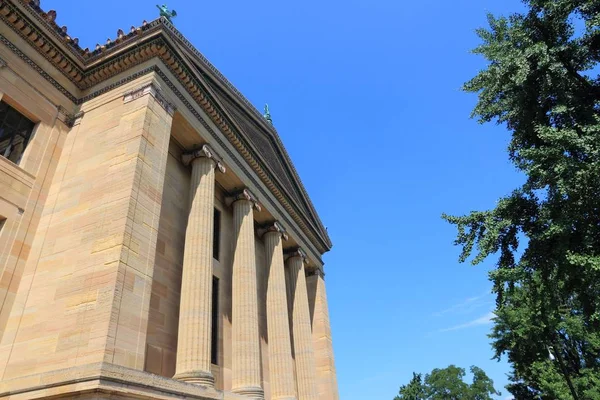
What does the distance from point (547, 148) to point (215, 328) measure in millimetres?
14695

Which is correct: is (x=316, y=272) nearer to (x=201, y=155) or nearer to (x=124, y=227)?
(x=201, y=155)

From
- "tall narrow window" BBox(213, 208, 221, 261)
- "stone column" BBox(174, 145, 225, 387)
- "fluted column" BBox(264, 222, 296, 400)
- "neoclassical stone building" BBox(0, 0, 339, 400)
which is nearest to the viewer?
"neoclassical stone building" BBox(0, 0, 339, 400)

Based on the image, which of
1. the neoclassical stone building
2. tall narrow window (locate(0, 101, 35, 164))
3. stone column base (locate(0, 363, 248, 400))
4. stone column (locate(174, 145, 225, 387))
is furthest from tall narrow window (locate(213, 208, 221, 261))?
stone column base (locate(0, 363, 248, 400))

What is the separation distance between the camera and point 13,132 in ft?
47.0

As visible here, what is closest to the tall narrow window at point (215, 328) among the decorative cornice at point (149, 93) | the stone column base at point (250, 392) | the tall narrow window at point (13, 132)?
the stone column base at point (250, 392)

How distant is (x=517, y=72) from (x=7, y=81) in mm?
17637

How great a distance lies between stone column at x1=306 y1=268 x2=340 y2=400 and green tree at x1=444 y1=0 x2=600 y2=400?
600 inches

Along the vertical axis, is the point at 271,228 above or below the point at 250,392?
above

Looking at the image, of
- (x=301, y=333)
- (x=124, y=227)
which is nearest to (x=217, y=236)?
(x=124, y=227)

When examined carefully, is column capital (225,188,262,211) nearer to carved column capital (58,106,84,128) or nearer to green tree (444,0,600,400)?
carved column capital (58,106,84,128)

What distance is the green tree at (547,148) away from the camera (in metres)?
12.2

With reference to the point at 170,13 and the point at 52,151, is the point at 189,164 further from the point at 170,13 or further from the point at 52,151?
the point at 170,13

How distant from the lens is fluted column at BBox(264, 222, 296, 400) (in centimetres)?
2006

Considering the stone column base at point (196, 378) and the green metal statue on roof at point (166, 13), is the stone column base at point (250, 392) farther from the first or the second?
the green metal statue on roof at point (166, 13)
